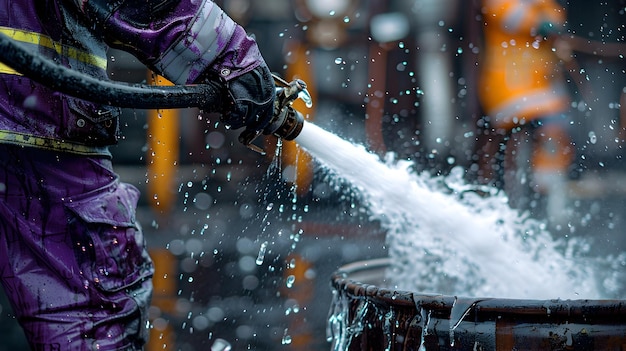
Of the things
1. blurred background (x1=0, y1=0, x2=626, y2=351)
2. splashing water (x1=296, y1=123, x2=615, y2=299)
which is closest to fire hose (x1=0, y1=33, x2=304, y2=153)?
splashing water (x1=296, y1=123, x2=615, y2=299)

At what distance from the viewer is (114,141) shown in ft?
6.17

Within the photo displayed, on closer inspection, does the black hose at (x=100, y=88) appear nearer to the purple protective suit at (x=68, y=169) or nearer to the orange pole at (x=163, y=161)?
the purple protective suit at (x=68, y=169)

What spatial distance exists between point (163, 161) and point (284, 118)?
24.6 ft

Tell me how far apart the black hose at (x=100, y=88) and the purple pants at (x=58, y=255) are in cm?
28

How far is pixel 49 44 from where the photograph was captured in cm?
173

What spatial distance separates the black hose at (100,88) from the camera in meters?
1.46

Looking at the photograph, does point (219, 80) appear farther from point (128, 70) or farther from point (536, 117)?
point (128, 70)

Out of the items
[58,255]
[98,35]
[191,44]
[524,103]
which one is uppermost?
[524,103]

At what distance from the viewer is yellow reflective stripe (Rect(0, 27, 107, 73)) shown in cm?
169

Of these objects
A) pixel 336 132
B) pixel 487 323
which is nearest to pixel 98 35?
pixel 487 323

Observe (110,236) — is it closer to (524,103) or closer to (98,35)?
(98,35)

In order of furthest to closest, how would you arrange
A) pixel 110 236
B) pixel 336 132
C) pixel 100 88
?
pixel 336 132
pixel 110 236
pixel 100 88

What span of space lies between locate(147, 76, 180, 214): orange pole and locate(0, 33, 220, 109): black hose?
7.37 m

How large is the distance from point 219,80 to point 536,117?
5.38 metres
